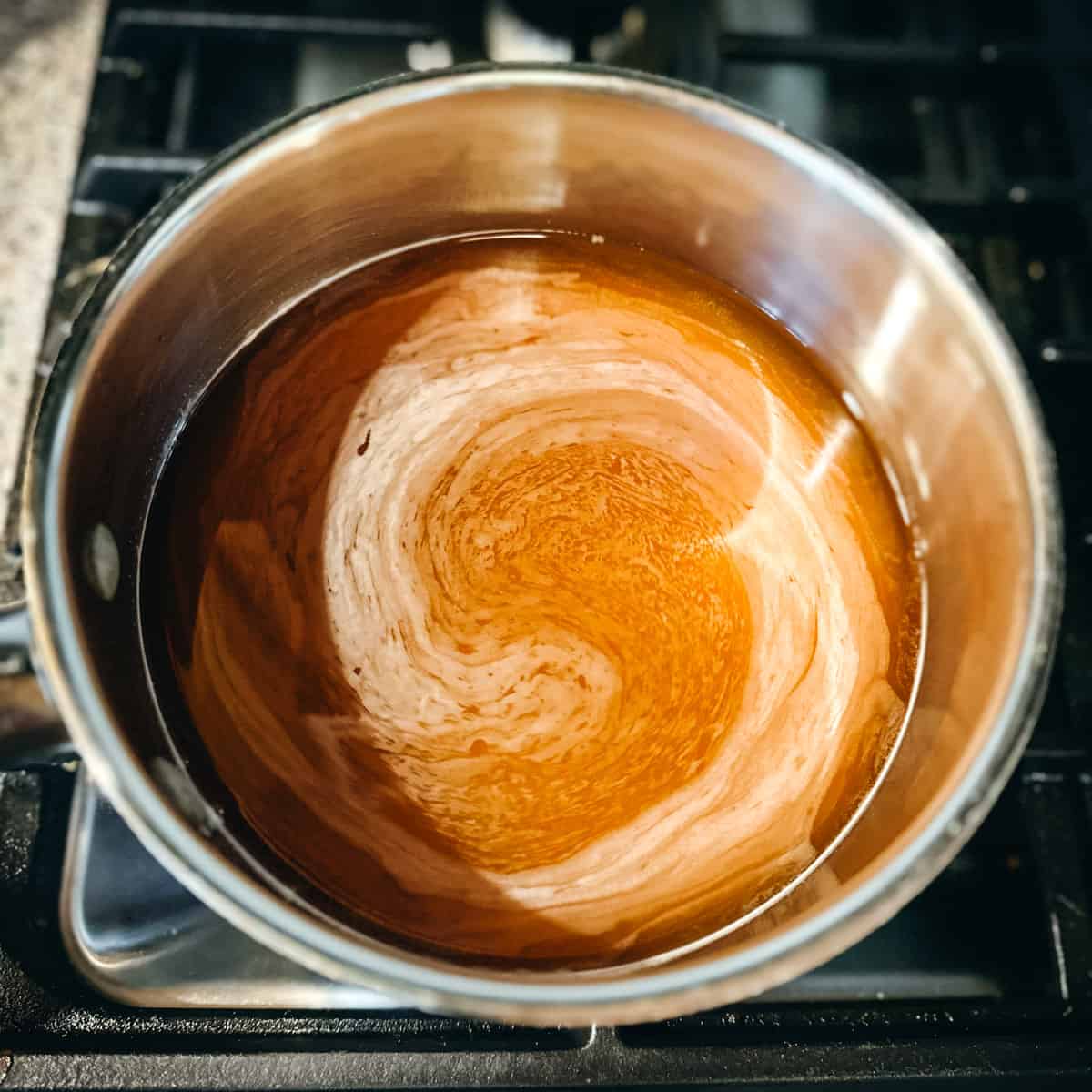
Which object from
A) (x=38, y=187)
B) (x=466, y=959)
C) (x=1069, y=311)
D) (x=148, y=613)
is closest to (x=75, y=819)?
(x=148, y=613)

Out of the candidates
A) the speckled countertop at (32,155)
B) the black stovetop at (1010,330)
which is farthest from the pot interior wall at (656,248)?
the speckled countertop at (32,155)

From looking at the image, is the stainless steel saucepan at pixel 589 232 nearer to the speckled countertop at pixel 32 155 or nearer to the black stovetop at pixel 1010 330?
the black stovetop at pixel 1010 330

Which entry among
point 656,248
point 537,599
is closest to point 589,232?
Result: point 656,248

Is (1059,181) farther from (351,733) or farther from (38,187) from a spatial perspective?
(38,187)

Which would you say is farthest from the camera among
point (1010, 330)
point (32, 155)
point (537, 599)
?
point (32, 155)

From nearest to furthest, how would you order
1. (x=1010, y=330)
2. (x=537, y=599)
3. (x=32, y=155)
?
1. (x=537, y=599)
2. (x=1010, y=330)
3. (x=32, y=155)

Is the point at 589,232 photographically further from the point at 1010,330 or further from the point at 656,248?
the point at 1010,330

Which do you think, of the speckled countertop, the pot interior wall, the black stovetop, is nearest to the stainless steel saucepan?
the pot interior wall
